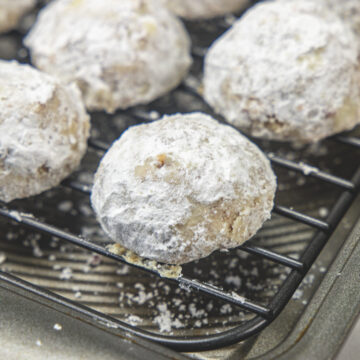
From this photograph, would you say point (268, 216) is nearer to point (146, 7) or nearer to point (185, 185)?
point (185, 185)

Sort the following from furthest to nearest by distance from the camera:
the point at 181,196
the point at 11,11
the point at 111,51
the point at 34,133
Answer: the point at 11,11, the point at 111,51, the point at 34,133, the point at 181,196

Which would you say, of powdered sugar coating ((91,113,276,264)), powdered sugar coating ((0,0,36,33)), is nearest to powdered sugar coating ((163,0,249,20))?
powdered sugar coating ((0,0,36,33))

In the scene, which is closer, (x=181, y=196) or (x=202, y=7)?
(x=181, y=196)

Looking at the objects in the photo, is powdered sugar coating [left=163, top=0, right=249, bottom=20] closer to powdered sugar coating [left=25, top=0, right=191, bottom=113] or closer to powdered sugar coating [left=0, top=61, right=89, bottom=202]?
powdered sugar coating [left=25, top=0, right=191, bottom=113]

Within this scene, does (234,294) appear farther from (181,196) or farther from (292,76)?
(292,76)

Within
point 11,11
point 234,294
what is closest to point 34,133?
point 234,294

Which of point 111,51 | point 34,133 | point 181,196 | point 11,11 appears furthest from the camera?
point 11,11

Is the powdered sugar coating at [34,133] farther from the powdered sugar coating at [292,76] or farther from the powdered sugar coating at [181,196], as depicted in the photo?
the powdered sugar coating at [292,76]

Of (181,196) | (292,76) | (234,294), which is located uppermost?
(292,76)
